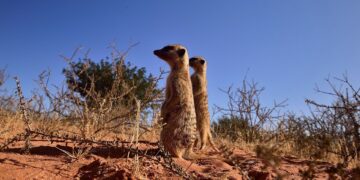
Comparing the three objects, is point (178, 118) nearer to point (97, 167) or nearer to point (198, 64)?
point (97, 167)

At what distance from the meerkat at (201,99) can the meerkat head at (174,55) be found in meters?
1.02

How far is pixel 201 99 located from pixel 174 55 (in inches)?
46.2

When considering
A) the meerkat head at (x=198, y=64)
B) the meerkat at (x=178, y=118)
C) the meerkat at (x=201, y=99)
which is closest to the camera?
the meerkat at (x=178, y=118)

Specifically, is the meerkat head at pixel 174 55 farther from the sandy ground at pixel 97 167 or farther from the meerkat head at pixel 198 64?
the sandy ground at pixel 97 167

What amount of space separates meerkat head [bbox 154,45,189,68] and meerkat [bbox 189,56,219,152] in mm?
1017

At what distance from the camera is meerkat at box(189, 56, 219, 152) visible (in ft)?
20.5

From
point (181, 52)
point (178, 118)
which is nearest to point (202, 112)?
point (181, 52)

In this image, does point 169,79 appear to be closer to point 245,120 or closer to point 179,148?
point 179,148

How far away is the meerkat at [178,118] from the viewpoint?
462 centimetres

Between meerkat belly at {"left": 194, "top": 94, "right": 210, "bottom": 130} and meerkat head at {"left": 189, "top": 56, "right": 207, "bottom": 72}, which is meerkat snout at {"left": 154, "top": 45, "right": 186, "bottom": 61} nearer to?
meerkat belly at {"left": 194, "top": 94, "right": 210, "bottom": 130}

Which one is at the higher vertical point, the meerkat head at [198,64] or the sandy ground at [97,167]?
the meerkat head at [198,64]

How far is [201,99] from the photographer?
21.9ft

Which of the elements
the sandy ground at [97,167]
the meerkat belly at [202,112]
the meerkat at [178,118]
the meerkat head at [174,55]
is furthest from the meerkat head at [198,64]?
the sandy ground at [97,167]

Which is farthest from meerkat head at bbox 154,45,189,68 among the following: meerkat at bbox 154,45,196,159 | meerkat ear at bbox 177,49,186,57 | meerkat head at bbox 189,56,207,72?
meerkat head at bbox 189,56,207,72
